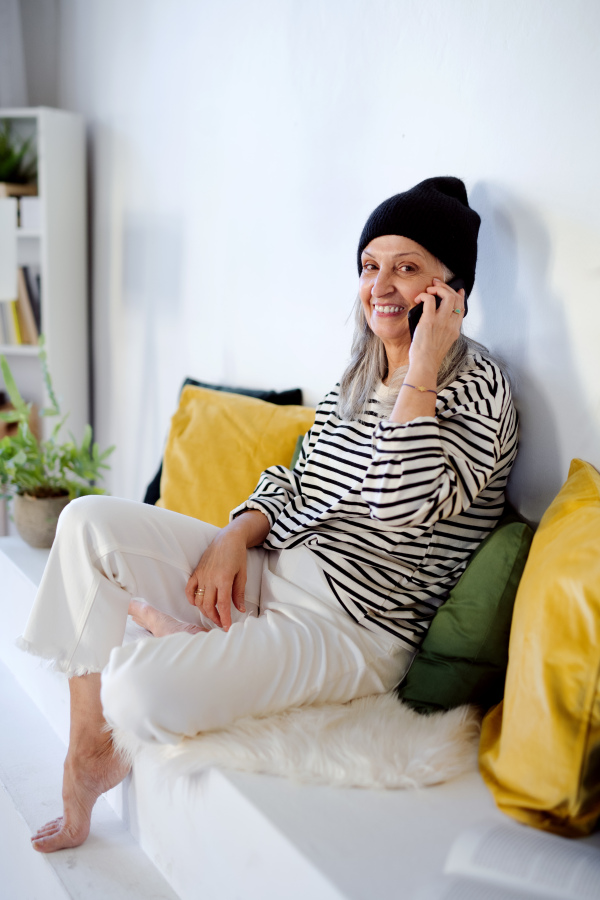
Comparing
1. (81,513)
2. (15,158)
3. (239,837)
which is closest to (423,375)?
(81,513)

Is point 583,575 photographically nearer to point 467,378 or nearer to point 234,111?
point 467,378

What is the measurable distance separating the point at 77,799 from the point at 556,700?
814mm

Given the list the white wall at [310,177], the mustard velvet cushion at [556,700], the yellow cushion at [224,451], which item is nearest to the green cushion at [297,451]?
the yellow cushion at [224,451]

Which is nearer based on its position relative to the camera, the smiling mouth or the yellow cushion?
the smiling mouth

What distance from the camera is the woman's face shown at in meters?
1.41

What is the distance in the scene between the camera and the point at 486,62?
4.72 feet

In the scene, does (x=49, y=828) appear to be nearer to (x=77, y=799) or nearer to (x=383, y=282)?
(x=77, y=799)

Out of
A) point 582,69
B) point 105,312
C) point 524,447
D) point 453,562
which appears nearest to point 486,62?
point 582,69

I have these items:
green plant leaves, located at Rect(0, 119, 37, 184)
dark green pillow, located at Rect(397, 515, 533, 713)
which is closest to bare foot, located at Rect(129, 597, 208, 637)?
dark green pillow, located at Rect(397, 515, 533, 713)

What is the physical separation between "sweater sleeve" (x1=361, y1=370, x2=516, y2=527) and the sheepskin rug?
326mm

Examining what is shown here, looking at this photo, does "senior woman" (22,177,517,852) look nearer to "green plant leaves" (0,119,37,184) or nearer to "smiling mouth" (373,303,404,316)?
"smiling mouth" (373,303,404,316)

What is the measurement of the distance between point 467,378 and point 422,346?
101mm

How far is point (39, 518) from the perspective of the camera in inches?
90.4

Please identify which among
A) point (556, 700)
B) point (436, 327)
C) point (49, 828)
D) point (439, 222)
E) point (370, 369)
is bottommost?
point (49, 828)
